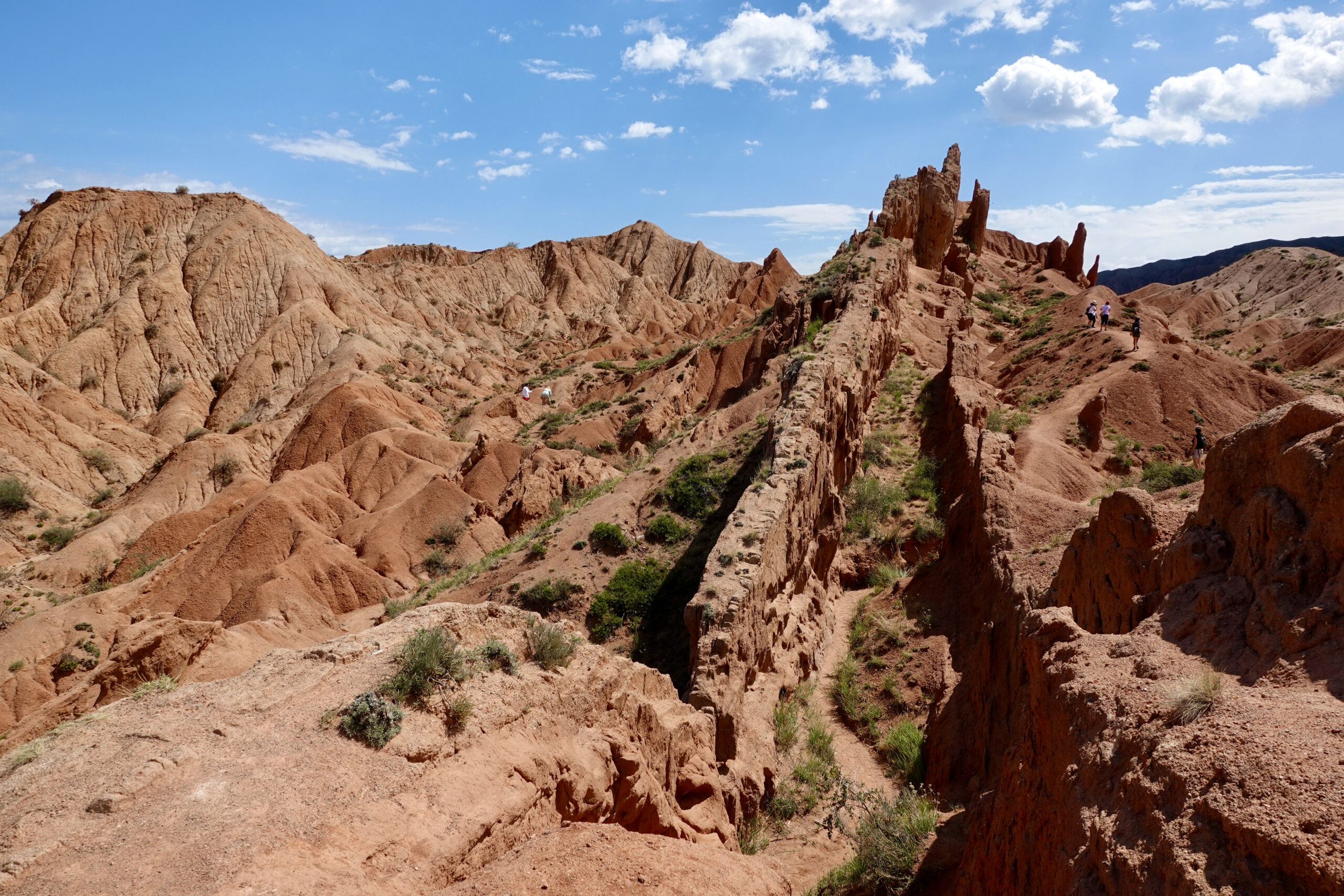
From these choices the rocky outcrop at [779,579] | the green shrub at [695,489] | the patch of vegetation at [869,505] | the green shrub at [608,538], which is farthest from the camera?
the patch of vegetation at [869,505]

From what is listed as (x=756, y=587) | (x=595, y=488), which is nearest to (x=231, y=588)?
(x=595, y=488)

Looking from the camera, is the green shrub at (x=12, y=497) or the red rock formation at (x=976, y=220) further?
the red rock formation at (x=976, y=220)

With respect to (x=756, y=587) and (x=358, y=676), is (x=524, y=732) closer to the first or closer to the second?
(x=358, y=676)

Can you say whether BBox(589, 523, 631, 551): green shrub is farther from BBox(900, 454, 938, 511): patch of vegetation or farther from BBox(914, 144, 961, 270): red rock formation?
BBox(914, 144, 961, 270): red rock formation

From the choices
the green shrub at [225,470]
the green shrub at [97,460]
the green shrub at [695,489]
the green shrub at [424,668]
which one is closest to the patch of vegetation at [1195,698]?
the green shrub at [424,668]

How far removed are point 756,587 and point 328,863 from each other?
29.6 ft

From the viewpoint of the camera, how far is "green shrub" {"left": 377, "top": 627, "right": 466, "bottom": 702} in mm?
7707

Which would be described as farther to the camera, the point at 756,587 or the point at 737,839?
the point at 756,587

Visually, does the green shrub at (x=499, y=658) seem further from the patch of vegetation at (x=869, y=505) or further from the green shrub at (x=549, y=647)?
the patch of vegetation at (x=869, y=505)

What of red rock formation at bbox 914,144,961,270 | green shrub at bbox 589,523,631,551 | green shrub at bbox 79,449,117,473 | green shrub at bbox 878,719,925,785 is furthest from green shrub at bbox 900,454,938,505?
green shrub at bbox 79,449,117,473

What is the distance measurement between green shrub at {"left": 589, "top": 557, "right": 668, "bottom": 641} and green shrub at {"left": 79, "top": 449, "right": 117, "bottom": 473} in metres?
41.6

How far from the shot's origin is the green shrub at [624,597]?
16.2 metres

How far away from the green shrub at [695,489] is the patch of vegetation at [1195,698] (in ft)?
45.8

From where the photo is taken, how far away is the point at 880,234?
3797cm
